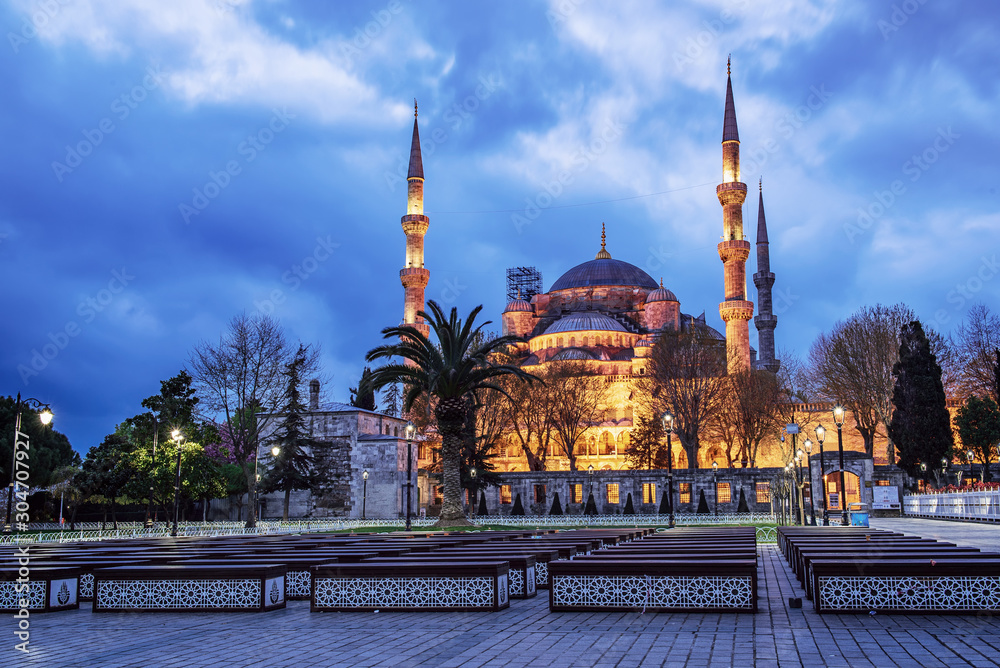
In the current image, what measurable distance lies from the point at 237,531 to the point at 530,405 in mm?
28296

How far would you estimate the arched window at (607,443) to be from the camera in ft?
237

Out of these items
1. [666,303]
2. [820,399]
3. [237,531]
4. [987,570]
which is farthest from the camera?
[666,303]

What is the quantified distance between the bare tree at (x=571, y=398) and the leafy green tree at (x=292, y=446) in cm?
1794

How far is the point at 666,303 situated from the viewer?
82.0m

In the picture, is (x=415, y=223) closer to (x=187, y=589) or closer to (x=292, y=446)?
(x=292, y=446)

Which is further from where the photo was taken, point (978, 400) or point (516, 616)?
point (978, 400)

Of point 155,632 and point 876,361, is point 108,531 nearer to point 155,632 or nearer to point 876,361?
point 155,632

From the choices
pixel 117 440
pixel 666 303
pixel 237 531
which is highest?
pixel 666 303

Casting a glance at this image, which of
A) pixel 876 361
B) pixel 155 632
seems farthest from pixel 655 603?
pixel 876 361

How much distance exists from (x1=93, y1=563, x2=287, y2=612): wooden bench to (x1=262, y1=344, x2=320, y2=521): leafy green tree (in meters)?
33.6

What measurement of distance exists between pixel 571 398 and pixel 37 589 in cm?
5039

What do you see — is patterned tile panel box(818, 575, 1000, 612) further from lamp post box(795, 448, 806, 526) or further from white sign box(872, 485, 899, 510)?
white sign box(872, 485, 899, 510)

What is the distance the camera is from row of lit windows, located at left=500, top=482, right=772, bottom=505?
50.2 metres

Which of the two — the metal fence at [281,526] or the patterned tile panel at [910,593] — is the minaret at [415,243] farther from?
the patterned tile panel at [910,593]
